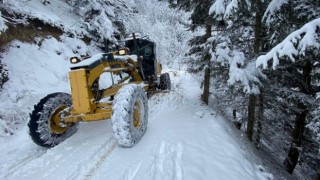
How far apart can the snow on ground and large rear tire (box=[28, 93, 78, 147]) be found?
0.21m

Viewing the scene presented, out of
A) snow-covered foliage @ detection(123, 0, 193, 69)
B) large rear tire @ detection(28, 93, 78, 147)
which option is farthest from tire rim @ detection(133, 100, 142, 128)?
snow-covered foliage @ detection(123, 0, 193, 69)

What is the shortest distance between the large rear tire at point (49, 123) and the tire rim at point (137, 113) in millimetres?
1657

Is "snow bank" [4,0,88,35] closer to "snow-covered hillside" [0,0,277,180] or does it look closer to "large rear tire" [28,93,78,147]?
"snow-covered hillside" [0,0,277,180]

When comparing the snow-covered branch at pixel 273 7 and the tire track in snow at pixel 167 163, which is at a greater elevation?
the snow-covered branch at pixel 273 7

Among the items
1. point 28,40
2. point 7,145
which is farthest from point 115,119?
point 28,40

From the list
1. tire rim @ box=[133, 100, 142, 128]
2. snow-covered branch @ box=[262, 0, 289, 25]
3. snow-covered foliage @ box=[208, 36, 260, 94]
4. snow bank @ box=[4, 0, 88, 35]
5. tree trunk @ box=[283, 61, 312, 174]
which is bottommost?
tree trunk @ box=[283, 61, 312, 174]

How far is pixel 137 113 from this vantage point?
6.46 meters

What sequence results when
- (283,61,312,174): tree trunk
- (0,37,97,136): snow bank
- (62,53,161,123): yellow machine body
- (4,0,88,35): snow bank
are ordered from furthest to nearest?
(4,0,88,35): snow bank → (283,61,312,174): tree trunk → (0,37,97,136): snow bank → (62,53,161,123): yellow machine body

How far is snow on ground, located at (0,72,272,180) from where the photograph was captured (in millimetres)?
4746

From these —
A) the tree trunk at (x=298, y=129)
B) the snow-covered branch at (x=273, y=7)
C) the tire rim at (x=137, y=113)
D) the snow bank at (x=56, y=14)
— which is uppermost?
the snow bank at (x=56, y=14)

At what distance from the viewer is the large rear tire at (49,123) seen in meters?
5.79

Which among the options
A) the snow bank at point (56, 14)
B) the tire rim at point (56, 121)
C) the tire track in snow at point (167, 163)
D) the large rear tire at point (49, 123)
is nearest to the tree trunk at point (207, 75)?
the tire track in snow at point (167, 163)

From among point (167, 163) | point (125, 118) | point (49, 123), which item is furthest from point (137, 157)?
point (49, 123)

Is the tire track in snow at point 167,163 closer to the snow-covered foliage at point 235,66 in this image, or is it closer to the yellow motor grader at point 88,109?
the yellow motor grader at point 88,109
